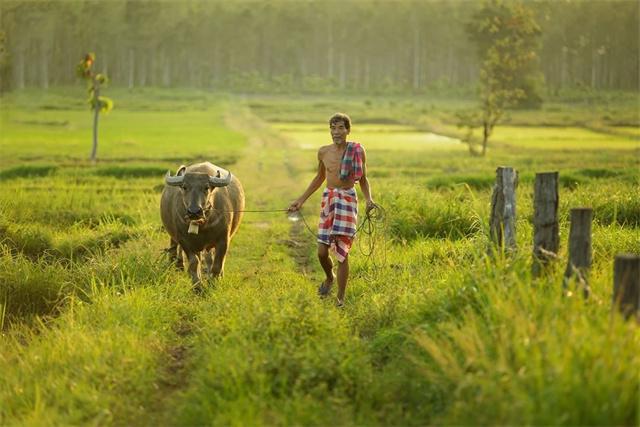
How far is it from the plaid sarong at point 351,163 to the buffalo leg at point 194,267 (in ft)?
6.00

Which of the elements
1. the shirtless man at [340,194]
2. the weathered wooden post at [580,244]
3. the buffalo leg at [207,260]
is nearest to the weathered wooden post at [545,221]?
the weathered wooden post at [580,244]

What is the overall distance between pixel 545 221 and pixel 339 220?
1952mm

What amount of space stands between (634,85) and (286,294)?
62288mm

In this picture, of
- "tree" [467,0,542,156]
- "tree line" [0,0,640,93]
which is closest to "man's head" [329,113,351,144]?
"tree" [467,0,542,156]

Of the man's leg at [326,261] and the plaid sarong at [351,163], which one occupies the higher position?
the plaid sarong at [351,163]

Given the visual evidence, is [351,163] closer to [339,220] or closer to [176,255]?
[339,220]

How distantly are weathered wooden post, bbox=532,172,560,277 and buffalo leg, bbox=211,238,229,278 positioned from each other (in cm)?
354

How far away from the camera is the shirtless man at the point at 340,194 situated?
6.52 meters

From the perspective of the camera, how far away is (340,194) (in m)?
6.57

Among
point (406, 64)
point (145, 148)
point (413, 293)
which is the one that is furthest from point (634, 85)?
point (413, 293)

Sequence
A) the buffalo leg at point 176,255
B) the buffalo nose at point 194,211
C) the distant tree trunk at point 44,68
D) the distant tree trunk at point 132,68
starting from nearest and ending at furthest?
the buffalo nose at point 194,211 → the buffalo leg at point 176,255 → the distant tree trunk at point 44,68 → the distant tree trunk at point 132,68

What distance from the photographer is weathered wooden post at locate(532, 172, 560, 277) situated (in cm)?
493

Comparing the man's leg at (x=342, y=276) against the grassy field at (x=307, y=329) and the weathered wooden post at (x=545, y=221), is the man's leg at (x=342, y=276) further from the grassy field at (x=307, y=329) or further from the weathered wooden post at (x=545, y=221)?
the weathered wooden post at (x=545, y=221)

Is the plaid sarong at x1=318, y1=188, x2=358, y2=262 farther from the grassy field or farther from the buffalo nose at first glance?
the buffalo nose
